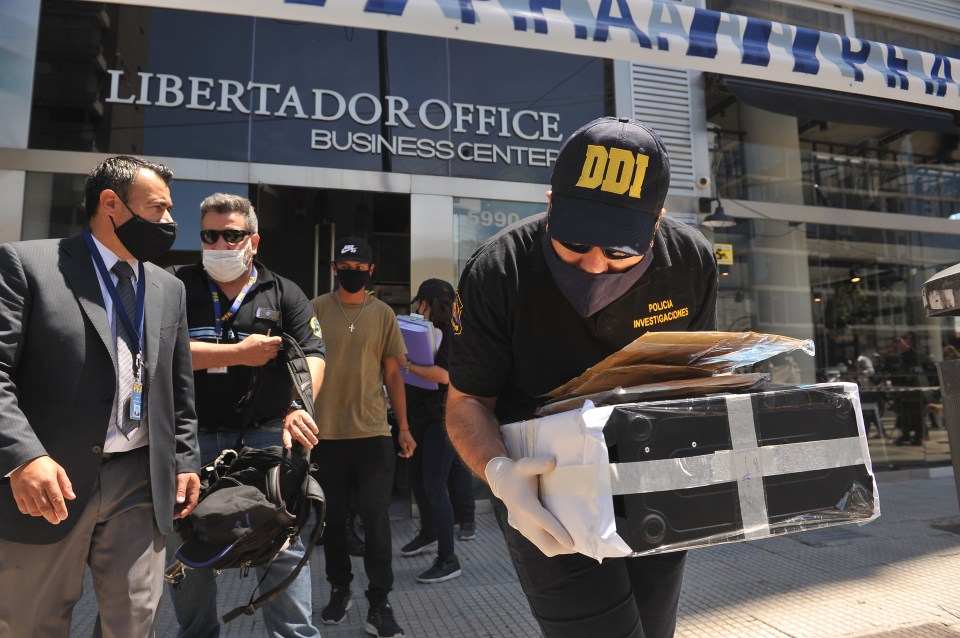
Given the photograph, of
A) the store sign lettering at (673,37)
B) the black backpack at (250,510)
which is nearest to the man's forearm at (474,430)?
the black backpack at (250,510)

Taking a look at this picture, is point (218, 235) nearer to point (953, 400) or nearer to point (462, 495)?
point (462, 495)

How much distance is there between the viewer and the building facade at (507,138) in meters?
5.73

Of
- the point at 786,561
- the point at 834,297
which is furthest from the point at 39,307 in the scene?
the point at 834,297

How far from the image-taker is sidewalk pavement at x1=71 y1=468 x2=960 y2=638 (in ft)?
11.1

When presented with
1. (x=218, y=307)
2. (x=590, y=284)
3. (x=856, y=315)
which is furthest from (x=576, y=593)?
(x=856, y=315)

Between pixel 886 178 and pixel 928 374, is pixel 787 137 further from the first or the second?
pixel 928 374

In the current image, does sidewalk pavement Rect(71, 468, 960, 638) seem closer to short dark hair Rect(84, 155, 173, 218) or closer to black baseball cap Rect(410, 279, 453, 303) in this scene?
black baseball cap Rect(410, 279, 453, 303)

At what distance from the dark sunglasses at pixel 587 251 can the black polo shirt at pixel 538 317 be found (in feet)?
0.41

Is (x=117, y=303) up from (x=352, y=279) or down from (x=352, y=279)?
down

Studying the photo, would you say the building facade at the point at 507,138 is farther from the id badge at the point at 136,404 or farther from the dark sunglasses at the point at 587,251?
the id badge at the point at 136,404

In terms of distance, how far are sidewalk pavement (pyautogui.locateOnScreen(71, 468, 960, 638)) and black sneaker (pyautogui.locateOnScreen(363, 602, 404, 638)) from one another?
0.14 metres

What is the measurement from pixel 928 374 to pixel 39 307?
952 centimetres

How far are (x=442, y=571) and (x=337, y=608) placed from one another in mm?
927

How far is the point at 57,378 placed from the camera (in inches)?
78.3
